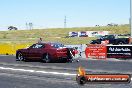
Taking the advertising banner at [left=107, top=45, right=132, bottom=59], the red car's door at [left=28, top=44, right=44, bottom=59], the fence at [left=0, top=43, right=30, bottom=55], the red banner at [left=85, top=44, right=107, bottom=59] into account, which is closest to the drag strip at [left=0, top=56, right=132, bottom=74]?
the red car's door at [left=28, top=44, right=44, bottom=59]

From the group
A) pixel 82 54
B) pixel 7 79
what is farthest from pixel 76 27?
pixel 7 79

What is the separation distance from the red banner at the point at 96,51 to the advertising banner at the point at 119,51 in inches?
16.4

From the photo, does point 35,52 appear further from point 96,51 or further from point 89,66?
point 96,51

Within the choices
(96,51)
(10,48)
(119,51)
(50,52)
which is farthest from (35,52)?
(10,48)

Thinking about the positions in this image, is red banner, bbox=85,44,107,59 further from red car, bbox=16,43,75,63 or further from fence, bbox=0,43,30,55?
fence, bbox=0,43,30,55

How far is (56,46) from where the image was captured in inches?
1036

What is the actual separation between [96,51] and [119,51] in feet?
7.18

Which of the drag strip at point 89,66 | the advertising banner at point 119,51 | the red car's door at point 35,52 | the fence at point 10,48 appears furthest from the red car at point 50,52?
the fence at point 10,48

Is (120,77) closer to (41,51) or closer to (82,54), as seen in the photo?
(41,51)

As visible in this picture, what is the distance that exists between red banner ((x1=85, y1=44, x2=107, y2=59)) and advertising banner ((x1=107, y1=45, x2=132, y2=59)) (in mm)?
417

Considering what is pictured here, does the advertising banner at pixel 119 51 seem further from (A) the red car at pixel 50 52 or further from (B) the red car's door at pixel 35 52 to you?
(B) the red car's door at pixel 35 52

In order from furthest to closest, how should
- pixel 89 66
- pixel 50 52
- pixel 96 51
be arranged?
pixel 96 51
pixel 50 52
pixel 89 66

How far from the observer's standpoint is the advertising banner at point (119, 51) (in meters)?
29.2

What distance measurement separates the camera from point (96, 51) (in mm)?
31188
